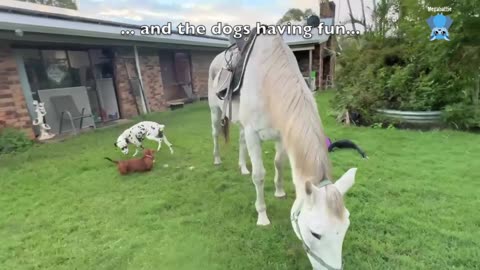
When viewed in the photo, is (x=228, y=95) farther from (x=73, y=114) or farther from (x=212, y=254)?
(x=73, y=114)

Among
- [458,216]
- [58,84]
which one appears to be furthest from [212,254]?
[58,84]

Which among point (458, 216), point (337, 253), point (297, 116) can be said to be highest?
point (297, 116)

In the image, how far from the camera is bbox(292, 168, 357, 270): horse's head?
1188 millimetres

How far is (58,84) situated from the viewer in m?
6.14

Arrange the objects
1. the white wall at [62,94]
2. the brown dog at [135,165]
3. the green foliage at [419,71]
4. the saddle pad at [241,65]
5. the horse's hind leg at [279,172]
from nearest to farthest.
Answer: the saddle pad at [241,65] < the horse's hind leg at [279,172] < the brown dog at [135,165] < the green foliage at [419,71] < the white wall at [62,94]

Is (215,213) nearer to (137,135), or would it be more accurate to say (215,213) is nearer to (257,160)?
(257,160)

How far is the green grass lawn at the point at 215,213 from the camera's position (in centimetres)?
186

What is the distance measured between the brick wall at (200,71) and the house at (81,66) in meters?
0.39

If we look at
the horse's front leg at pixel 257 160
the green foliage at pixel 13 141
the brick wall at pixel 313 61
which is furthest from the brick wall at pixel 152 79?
the brick wall at pixel 313 61

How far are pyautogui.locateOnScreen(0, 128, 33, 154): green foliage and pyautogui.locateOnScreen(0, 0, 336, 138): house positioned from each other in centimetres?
22

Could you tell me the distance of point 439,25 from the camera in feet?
15.0

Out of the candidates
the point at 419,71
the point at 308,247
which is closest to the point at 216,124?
the point at 308,247

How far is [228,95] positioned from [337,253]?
5.38ft

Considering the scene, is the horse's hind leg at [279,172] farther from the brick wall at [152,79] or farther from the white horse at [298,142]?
the brick wall at [152,79]
